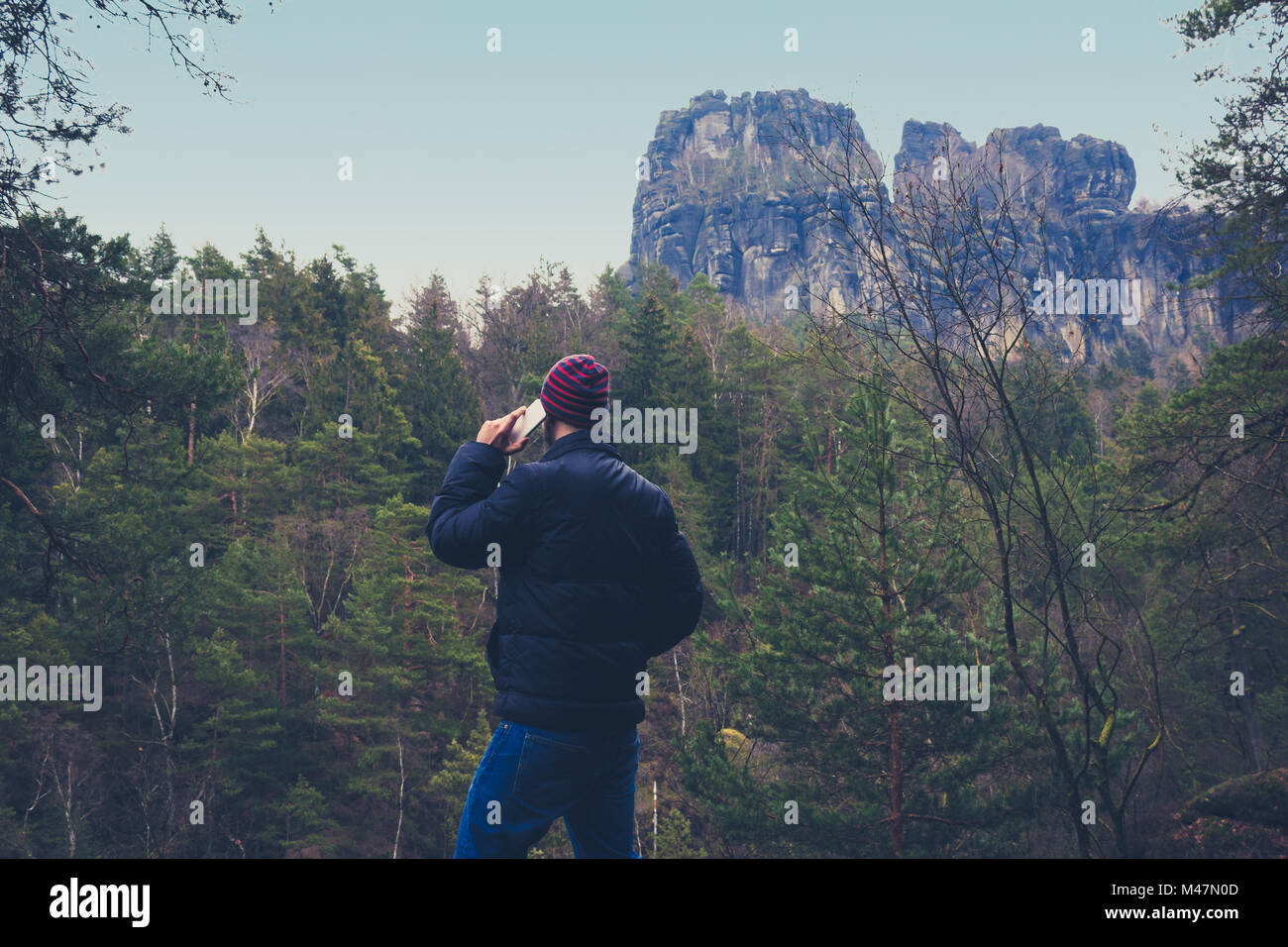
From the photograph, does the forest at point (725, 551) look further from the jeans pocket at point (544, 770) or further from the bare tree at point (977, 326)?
the jeans pocket at point (544, 770)

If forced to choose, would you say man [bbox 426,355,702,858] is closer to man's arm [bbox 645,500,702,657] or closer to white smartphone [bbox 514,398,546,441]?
man's arm [bbox 645,500,702,657]

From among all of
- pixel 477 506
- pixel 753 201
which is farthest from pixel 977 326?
pixel 753 201

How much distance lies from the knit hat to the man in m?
0.07

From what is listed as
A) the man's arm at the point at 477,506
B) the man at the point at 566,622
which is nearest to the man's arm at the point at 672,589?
the man at the point at 566,622

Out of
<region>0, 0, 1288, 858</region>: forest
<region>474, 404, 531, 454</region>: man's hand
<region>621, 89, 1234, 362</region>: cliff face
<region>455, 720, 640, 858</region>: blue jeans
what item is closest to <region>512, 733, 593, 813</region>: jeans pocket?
<region>455, 720, 640, 858</region>: blue jeans

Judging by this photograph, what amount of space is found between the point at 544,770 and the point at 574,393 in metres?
1.02

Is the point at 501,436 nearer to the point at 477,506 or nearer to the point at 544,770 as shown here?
the point at 477,506

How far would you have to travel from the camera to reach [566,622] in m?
2.26

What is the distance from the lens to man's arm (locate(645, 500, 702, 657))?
2420mm

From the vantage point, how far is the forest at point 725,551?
13.9 ft

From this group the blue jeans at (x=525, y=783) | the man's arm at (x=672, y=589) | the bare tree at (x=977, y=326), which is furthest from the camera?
the bare tree at (x=977, y=326)

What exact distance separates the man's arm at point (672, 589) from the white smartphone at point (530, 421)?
0.44 meters
